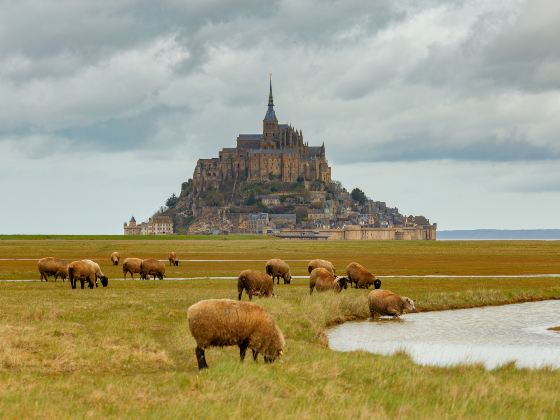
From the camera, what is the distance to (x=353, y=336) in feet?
73.5

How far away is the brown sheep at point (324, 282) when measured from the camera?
30422 millimetres

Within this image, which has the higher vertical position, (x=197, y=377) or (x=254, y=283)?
(x=254, y=283)

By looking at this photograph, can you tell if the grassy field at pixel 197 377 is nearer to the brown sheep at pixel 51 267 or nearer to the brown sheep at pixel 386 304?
the brown sheep at pixel 386 304

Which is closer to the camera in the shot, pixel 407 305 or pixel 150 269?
pixel 407 305

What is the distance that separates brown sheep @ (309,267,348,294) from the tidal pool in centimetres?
416

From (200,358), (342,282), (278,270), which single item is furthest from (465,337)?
(278,270)

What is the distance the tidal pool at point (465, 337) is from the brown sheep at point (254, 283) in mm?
3327

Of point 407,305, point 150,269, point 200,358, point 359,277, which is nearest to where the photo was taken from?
point 200,358

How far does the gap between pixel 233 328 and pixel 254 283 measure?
12.6 meters

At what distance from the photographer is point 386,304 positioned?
2641 centimetres

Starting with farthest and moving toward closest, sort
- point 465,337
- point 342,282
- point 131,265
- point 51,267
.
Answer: point 131,265 → point 51,267 → point 342,282 → point 465,337

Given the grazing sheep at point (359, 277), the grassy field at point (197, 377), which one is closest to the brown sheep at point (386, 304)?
the grassy field at point (197, 377)

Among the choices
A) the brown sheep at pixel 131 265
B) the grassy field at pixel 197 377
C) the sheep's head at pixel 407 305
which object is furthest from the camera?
the brown sheep at pixel 131 265

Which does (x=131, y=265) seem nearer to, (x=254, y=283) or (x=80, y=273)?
(x=80, y=273)
